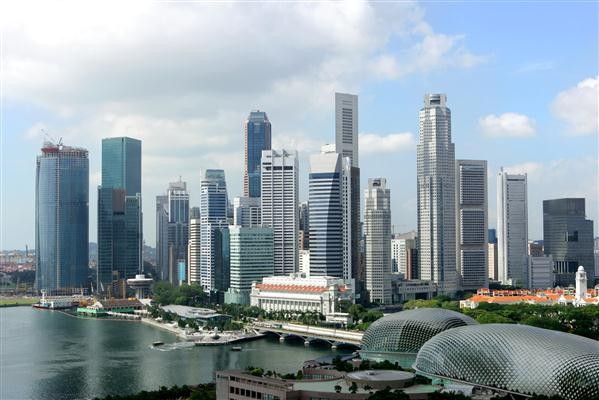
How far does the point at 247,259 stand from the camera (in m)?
73.8

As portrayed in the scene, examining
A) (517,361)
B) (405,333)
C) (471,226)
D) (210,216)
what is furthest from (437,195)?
(517,361)

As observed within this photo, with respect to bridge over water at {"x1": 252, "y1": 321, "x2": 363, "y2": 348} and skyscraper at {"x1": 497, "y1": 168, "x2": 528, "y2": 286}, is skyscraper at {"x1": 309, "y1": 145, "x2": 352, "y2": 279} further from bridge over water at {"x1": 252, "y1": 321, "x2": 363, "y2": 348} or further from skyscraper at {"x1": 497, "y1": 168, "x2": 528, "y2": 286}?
skyscraper at {"x1": 497, "y1": 168, "x2": 528, "y2": 286}

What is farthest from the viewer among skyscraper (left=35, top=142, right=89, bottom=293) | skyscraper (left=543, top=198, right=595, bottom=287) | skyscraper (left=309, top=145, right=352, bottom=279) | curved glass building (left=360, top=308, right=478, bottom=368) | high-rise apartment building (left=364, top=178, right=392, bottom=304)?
skyscraper (left=35, top=142, right=89, bottom=293)

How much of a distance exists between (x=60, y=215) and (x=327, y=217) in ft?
143

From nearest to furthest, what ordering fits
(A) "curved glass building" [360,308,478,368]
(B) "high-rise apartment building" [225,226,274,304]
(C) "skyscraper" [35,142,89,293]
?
(A) "curved glass building" [360,308,478,368] < (B) "high-rise apartment building" [225,226,274,304] < (C) "skyscraper" [35,142,89,293]

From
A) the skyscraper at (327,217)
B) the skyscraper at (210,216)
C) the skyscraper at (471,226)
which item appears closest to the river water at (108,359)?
the skyscraper at (327,217)

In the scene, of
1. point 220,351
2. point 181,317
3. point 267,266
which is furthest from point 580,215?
point 220,351

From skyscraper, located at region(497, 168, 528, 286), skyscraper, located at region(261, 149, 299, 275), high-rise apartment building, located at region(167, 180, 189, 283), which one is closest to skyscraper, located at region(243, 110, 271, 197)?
high-rise apartment building, located at region(167, 180, 189, 283)

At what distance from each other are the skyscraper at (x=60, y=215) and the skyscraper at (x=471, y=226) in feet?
155

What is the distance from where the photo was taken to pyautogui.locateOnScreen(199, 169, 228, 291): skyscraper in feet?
262

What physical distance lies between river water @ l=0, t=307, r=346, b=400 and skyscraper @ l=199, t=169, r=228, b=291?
19.7 meters

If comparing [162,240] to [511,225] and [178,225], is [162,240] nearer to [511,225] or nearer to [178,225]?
[178,225]

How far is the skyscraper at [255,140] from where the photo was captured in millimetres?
115500

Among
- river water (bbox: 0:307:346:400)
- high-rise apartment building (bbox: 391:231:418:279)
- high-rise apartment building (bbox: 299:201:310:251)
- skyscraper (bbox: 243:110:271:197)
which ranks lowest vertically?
river water (bbox: 0:307:346:400)
